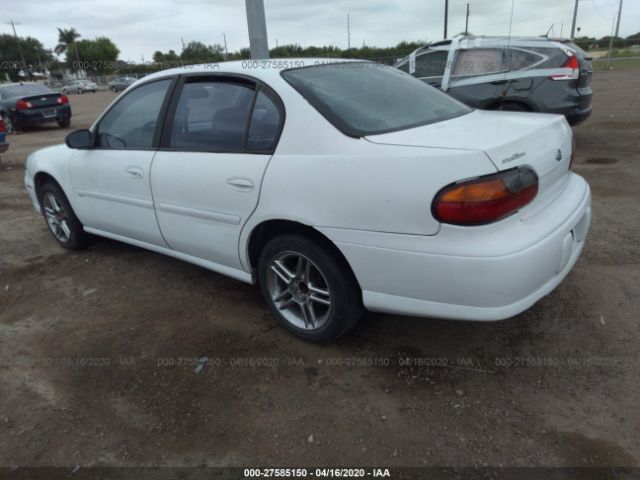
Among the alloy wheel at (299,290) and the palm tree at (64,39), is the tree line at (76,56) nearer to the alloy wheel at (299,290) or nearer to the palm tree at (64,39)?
the palm tree at (64,39)

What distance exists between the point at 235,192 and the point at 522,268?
1.58 meters

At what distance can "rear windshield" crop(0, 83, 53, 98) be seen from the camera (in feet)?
47.4

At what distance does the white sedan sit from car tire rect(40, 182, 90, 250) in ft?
3.12

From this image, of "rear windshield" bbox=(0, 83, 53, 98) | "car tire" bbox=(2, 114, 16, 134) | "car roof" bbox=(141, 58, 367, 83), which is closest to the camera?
"car roof" bbox=(141, 58, 367, 83)

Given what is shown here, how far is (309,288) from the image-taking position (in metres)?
2.79

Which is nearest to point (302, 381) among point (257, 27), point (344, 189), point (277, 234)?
point (277, 234)

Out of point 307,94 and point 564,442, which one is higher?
point 307,94

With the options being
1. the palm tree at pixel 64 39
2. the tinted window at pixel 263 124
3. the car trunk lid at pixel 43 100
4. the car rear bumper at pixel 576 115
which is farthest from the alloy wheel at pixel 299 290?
the palm tree at pixel 64 39

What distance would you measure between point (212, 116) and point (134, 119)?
2.96 ft

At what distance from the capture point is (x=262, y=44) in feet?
21.0

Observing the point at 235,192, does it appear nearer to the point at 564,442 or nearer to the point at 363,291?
the point at 363,291

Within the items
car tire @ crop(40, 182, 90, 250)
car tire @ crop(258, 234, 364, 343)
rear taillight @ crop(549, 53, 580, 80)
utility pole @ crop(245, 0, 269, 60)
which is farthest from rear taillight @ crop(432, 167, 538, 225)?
rear taillight @ crop(549, 53, 580, 80)

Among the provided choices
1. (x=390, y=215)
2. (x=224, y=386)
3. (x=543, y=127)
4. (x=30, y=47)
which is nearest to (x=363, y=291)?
(x=390, y=215)

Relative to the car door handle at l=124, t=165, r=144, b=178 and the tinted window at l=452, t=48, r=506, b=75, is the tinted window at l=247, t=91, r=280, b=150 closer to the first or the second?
the car door handle at l=124, t=165, r=144, b=178
